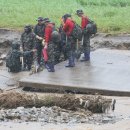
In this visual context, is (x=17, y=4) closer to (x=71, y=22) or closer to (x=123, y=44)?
(x=123, y=44)

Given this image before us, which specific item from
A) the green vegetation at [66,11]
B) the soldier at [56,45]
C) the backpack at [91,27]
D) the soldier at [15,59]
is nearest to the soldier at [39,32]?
the soldier at [15,59]

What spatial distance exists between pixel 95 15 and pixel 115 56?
6.33 meters

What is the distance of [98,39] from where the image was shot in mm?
23531

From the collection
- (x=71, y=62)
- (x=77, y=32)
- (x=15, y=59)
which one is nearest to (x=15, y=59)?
(x=15, y=59)

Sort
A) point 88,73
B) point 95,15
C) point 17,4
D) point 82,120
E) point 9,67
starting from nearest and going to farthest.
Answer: point 82,120
point 88,73
point 9,67
point 95,15
point 17,4

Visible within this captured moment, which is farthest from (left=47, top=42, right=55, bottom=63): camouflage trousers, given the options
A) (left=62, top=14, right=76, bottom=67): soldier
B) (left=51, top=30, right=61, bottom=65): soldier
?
(left=62, top=14, right=76, bottom=67): soldier

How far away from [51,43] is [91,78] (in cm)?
179

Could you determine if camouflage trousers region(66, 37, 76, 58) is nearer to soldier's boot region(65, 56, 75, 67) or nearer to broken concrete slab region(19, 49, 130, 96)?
soldier's boot region(65, 56, 75, 67)

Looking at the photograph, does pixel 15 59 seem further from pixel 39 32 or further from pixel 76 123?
pixel 76 123

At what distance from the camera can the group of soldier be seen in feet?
60.8

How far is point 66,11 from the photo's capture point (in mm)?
28141

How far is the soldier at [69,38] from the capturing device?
18.6 metres

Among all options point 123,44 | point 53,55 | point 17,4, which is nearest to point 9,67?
point 53,55

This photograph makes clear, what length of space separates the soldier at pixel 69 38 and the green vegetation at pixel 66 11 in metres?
5.12
